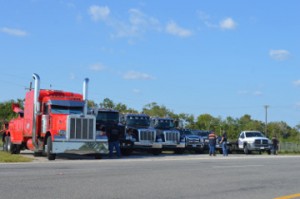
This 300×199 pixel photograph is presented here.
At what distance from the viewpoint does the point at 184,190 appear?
36.9 feet

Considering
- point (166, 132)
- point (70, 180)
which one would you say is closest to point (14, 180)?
point (70, 180)

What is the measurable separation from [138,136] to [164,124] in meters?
4.04

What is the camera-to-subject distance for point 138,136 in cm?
3098

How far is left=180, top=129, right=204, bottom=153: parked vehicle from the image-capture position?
35.8 meters

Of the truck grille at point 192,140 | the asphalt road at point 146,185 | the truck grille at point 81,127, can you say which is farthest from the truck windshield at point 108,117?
the asphalt road at point 146,185

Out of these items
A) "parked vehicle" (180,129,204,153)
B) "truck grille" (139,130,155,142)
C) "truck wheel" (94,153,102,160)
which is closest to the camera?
"truck wheel" (94,153,102,160)

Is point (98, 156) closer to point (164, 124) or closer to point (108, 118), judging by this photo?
point (108, 118)

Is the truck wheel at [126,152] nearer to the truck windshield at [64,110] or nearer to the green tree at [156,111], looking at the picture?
the truck windshield at [64,110]

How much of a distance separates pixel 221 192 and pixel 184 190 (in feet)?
2.73

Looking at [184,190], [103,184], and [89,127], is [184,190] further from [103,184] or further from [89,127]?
[89,127]

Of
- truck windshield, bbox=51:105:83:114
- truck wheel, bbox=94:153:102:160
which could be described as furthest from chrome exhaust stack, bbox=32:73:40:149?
truck wheel, bbox=94:153:102:160

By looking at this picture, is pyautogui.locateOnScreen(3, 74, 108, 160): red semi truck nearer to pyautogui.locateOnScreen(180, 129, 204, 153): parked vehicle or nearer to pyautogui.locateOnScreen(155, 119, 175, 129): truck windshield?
pyautogui.locateOnScreen(155, 119, 175, 129): truck windshield

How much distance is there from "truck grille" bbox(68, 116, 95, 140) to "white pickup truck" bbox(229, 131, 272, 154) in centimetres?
1902

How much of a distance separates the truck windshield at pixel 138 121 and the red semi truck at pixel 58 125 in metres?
6.57
